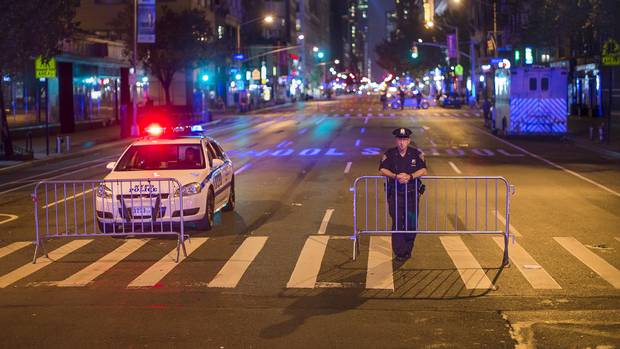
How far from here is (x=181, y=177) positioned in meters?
12.8

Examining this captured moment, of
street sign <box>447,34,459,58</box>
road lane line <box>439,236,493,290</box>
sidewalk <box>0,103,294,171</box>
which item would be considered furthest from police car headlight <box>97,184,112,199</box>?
street sign <box>447,34,459,58</box>

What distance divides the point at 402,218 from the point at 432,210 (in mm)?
4571

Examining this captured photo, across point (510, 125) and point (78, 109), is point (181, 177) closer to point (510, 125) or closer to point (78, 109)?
point (510, 125)

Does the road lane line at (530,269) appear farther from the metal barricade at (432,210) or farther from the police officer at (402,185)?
the police officer at (402,185)

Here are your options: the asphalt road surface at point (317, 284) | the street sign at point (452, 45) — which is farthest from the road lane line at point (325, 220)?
the street sign at point (452, 45)

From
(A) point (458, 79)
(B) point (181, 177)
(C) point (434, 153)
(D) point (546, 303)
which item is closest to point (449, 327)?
(D) point (546, 303)

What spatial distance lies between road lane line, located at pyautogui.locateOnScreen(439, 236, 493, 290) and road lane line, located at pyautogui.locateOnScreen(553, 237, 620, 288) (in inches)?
56.4

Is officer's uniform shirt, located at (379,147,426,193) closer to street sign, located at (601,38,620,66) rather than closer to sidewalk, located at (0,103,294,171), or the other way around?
sidewalk, located at (0,103,294,171)

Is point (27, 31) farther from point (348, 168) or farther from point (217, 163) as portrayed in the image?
point (217, 163)

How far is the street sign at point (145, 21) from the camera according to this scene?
38.3 m

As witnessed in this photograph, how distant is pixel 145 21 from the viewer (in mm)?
38812

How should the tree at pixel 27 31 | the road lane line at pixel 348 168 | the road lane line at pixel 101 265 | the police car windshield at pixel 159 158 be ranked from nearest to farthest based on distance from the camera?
1. the road lane line at pixel 101 265
2. the police car windshield at pixel 159 158
3. the road lane line at pixel 348 168
4. the tree at pixel 27 31

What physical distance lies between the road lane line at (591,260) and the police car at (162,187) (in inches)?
220

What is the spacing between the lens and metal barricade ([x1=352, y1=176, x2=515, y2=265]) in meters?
10.7
